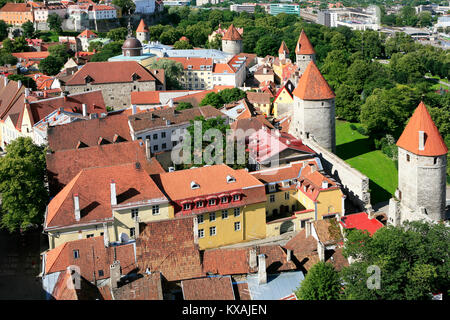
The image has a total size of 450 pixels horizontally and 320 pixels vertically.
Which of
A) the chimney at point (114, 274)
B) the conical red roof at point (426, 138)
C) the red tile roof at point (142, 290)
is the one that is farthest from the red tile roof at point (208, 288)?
the conical red roof at point (426, 138)

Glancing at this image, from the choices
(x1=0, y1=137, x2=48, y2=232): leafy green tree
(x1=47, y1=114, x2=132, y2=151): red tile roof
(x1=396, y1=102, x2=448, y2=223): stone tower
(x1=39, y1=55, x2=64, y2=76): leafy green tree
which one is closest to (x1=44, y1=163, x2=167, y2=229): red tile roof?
(x1=0, y1=137, x2=48, y2=232): leafy green tree

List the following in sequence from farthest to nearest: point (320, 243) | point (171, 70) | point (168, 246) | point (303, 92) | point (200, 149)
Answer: point (171, 70) → point (303, 92) → point (200, 149) → point (320, 243) → point (168, 246)

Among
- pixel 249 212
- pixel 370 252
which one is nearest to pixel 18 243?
pixel 249 212

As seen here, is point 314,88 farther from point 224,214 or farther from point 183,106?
point 224,214

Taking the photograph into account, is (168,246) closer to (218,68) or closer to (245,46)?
(218,68)

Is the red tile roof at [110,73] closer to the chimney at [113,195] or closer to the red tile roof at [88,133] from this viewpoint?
the red tile roof at [88,133]
